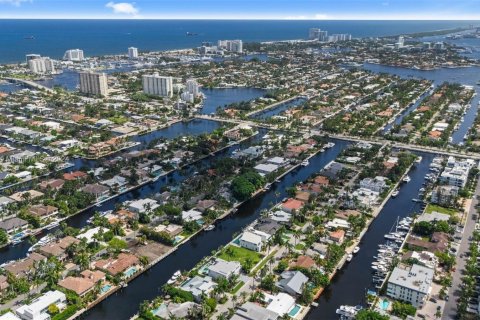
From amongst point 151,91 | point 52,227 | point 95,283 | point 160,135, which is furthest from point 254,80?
point 95,283

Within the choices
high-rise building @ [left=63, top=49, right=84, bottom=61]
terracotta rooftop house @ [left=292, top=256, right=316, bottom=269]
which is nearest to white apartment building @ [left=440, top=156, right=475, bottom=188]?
terracotta rooftop house @ [left=292, top=256, right=316, bottom=269]

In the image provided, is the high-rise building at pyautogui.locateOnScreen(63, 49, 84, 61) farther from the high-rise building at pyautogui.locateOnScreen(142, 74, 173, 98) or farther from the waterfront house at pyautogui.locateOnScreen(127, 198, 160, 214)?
the waterfront house at pyautogui.locateOnScreen(127, 198, 160, 214)

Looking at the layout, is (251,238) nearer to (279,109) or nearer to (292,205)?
(292,205)

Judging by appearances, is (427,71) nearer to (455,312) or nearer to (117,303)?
(455,312)

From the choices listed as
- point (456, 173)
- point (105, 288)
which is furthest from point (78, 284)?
point (456, 173)

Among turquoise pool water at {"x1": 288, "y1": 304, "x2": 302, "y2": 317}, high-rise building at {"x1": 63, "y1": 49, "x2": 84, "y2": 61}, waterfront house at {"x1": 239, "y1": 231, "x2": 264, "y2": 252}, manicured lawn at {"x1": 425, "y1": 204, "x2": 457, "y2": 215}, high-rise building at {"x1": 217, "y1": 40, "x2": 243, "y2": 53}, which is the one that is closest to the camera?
turquoise pool water at {"x1": 288, "y1": 304, "x2": 302, "y2": 317}

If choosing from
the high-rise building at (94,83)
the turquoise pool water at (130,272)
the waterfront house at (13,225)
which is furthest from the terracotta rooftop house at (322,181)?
the high-rise building at (94,83)

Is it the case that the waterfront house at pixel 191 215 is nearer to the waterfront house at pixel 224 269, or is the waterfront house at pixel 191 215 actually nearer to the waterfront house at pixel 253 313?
the waterfront house at pixel 224 269
